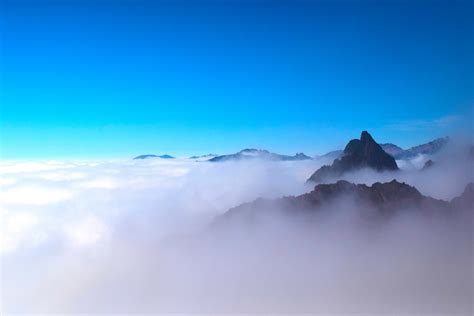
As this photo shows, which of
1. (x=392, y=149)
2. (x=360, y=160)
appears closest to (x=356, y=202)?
(x=360, y=160)

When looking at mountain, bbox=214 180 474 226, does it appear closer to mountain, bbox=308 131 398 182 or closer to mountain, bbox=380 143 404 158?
mountain, bbox=308 131 398 182

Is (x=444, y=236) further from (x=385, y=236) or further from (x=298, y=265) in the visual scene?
(x=298, y=265)

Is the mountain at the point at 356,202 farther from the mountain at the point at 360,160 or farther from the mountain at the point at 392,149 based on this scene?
the mountain at the point at 392,149

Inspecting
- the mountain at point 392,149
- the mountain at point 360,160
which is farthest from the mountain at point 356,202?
the mountain at point 392,149

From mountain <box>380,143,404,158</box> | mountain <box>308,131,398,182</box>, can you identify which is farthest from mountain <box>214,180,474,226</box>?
mountain <box>380,143,404,158</box>

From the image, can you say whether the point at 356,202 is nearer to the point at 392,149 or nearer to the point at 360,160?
the point at 360,160

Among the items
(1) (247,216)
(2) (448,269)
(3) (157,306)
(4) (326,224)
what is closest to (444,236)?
(2) (448,269)
